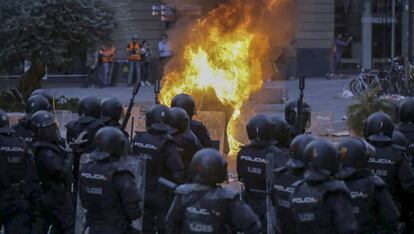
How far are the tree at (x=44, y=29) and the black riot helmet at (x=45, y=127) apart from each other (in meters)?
10.0

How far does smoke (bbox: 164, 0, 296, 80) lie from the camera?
1448 centimetres

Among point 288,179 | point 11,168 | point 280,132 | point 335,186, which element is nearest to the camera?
point 335,186

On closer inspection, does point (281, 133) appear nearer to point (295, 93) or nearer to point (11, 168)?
point (11, 168)

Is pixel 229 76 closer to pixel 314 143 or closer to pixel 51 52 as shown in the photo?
pixel 51 52

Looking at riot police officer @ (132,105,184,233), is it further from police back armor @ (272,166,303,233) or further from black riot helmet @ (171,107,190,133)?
police back armor @ (272,166,303,233)

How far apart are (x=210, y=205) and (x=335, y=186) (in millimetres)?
908

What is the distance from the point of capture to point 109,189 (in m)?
7.12

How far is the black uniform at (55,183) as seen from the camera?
8.62m

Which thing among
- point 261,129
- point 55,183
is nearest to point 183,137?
point 261,129

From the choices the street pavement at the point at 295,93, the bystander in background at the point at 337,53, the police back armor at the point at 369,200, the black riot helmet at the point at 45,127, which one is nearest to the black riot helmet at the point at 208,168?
the police back armor at the point at 369,200

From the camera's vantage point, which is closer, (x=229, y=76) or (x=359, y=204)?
(x=359, y=204)

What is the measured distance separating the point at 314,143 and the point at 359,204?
754 millimetres

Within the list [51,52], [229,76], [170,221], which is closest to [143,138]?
[170,221]

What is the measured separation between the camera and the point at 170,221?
6566 mm
